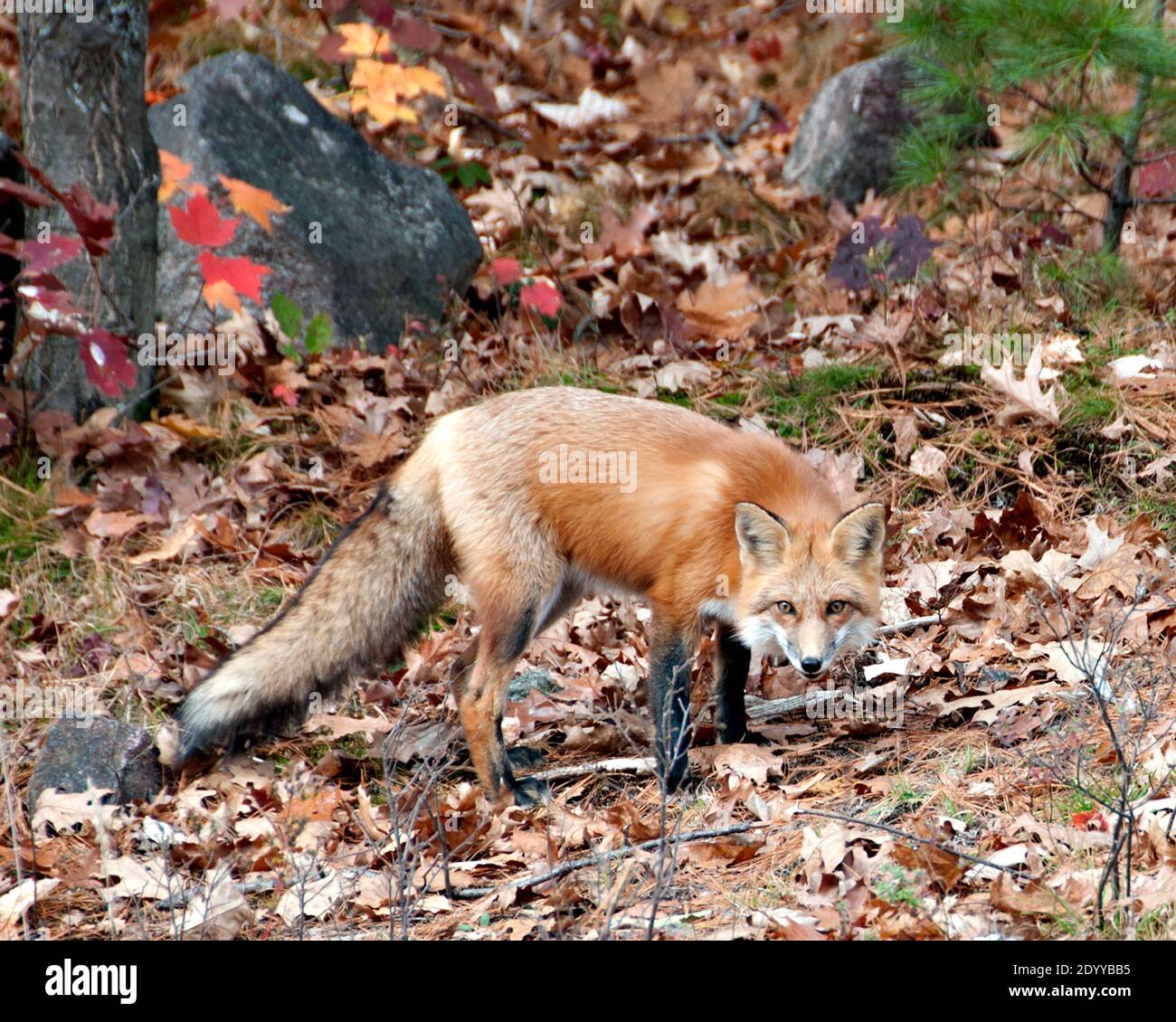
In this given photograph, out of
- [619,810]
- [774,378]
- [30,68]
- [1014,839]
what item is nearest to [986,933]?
[1014,839]

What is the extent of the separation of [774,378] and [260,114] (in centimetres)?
440

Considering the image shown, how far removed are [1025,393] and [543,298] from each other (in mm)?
3343

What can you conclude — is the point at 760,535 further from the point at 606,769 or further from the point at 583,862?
the point at 583,862

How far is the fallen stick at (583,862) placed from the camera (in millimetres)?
4344

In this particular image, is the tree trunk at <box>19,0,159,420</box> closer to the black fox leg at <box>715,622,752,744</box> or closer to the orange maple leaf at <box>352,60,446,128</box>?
the orange maple leaf at <box>352,60,446,128</box>

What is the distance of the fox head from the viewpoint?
17.1 feet

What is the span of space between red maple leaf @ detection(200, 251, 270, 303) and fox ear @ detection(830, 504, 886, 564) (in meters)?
4.21

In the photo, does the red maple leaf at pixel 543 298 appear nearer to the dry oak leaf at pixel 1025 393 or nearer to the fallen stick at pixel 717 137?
the dry oak leaf at pixel 1025 393

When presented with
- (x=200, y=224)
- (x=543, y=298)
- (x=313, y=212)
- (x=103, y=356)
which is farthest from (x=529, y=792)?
(x=313, y=212)

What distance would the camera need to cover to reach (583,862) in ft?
14.3

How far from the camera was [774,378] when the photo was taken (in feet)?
26.1

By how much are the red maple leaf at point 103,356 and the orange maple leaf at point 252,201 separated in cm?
184

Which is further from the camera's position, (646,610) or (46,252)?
(646,610)
